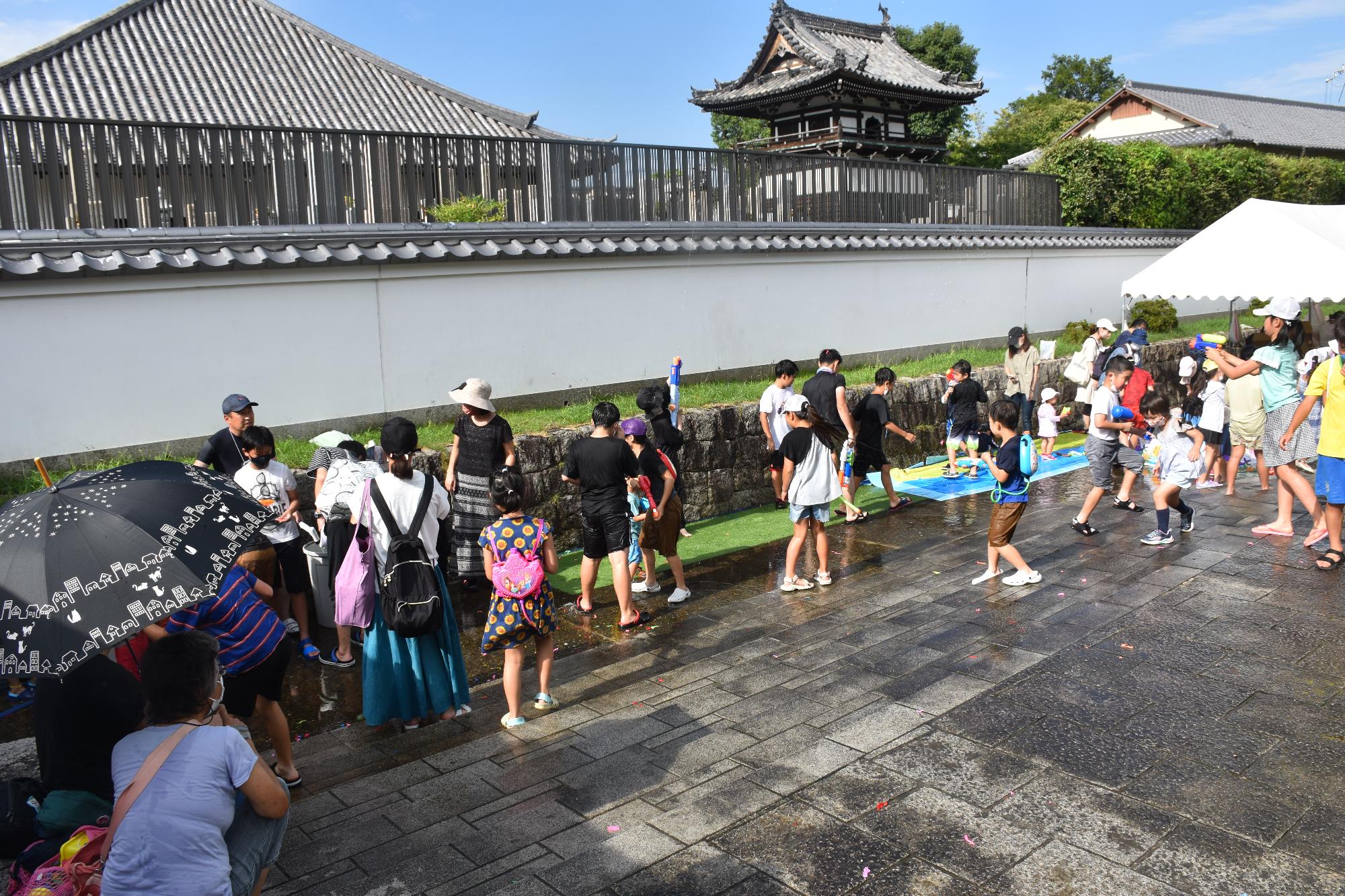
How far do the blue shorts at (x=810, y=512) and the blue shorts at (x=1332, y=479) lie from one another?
13.2ft

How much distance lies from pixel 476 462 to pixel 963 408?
6.44m

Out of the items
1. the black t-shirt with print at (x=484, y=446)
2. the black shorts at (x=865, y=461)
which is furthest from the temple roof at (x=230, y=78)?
the black t-shirt with print at (x=484, y=446)

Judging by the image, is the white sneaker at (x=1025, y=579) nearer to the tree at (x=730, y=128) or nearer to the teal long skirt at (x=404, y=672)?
the teal long skirt at (x=404, y=672)

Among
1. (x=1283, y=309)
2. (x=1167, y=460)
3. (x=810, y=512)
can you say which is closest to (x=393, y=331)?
(x=810, y=512)

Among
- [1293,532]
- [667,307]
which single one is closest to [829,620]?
[1293,532]

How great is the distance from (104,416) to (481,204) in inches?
180

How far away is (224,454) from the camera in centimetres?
706

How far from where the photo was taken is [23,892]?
3.10 metres

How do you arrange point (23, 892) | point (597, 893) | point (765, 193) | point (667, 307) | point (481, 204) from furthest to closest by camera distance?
point (765, 193) < point (667, 307) < point (481, 204) < point (597, 893) < point (23, 892)

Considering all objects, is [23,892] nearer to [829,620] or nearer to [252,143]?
[829,620]

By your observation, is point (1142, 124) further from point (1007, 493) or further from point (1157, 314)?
point (1007, 493)

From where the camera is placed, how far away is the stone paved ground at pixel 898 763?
4094mm

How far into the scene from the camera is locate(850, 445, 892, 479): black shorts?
10414mm

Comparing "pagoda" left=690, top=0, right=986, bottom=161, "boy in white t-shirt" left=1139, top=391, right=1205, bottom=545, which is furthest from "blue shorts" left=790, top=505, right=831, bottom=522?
"pagoda" left=690, top=0, right=986, bottom=161
